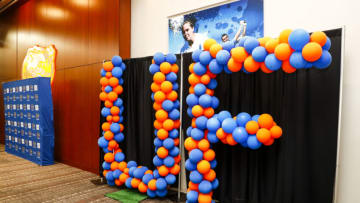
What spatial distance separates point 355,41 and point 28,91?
5510mm

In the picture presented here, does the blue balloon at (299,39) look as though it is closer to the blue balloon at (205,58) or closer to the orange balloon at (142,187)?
the blue balloon at (205,58)

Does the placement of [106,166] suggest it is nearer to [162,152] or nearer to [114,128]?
[114,128]

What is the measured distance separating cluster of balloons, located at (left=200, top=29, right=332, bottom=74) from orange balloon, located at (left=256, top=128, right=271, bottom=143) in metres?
0.53

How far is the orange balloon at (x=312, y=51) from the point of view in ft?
6.46

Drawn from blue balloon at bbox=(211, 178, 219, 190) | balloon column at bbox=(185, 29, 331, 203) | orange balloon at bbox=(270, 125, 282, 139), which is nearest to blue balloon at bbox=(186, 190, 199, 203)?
balloon column at bbox=(185, 29, 331, 203)

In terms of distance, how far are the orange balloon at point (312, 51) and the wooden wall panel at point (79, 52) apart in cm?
284

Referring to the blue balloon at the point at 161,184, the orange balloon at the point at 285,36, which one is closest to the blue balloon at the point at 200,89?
the orange balloon at the point at 285,36

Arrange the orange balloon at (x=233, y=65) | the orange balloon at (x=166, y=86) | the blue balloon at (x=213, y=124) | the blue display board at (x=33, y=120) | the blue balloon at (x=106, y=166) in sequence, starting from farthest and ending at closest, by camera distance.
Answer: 1. the blue display board at (x=33, y=120)
2. the blue balloon at (x=106, y=166)
3. the orange balloon at (x=166, y=86)
4. the blue balloon at (x=213, y=124)
5. the orange balloon at (x=233, y=65)

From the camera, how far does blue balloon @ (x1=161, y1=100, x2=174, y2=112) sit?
3.05 metres

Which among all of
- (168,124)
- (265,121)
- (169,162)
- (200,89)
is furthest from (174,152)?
(265,121)

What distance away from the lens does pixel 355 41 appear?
8.02 ft

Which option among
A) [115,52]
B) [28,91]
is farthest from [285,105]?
[28,91]

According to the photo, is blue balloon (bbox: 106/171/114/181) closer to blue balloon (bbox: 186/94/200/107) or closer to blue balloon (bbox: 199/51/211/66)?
blue balloon (bbox: 186/94/200/107)

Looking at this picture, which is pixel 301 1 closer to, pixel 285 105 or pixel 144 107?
pixel 285 105
